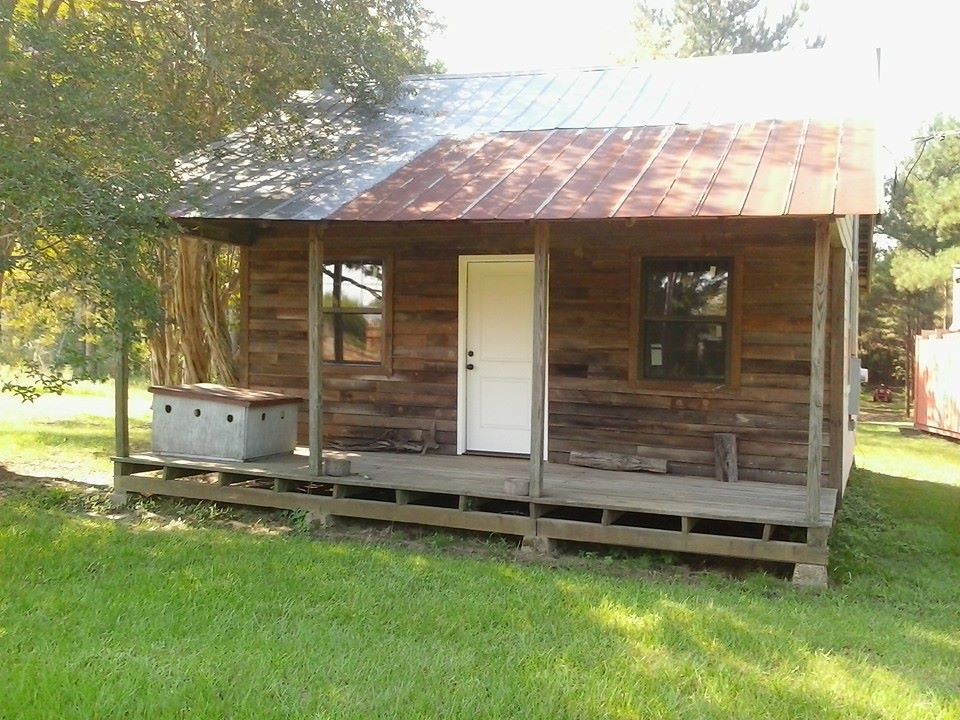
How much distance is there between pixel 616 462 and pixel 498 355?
164 cm

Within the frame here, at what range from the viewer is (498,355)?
9.42 metres

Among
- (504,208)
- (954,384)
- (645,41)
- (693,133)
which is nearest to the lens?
(504,208)

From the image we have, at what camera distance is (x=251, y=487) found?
335 inches

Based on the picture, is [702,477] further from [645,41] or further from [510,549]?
[645,41]

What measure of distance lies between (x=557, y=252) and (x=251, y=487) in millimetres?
3692

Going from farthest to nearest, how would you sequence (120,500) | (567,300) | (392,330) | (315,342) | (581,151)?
(392,330) → (567,300) → (120,500) → (581,151) → (315,342)

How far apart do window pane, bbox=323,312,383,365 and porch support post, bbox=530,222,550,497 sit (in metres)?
3.07

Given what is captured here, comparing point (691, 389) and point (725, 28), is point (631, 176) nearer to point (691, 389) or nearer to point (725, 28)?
point (691, 389)

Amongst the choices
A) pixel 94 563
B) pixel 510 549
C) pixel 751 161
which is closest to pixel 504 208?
pixel 751 161

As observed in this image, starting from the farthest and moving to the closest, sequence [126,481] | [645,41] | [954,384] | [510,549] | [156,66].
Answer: [645,41] → [954,384] → [156,66] → [126,481] → [510,549]

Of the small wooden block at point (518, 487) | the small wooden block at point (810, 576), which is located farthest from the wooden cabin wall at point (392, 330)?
the small wooden block at point (810, 576)

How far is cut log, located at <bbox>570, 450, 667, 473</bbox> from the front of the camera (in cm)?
869

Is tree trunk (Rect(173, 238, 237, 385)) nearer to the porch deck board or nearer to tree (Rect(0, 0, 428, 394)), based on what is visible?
tree (Rect(0, 0, 428, 394))

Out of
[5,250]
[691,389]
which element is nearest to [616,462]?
[691,389]
